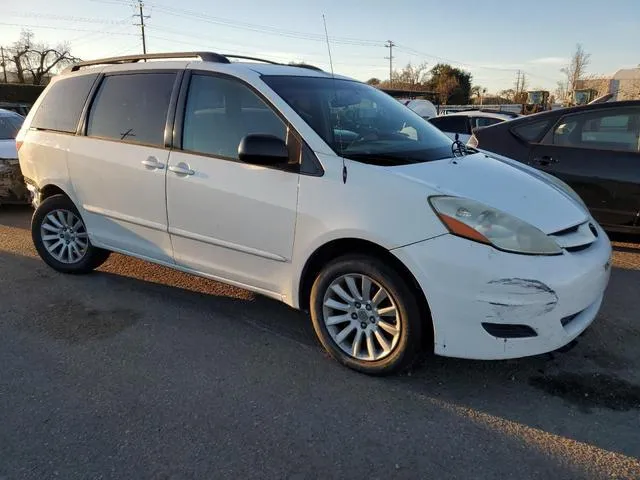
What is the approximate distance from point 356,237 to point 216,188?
1.11 m

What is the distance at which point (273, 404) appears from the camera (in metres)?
2.92

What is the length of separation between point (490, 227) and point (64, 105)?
3921mm

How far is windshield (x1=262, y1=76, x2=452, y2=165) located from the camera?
3.35m

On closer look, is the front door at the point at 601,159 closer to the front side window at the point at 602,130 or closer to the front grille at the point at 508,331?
the front side window at the point at 602,130

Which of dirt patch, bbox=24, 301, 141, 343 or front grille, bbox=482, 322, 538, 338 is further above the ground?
front grille, bbox=482, 322, 538, 338

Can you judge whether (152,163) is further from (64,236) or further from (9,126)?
(9,126)

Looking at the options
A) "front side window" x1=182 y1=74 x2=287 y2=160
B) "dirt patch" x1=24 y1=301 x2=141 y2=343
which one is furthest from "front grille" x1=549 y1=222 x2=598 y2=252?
"dirt patch" x1=24 y1=301 x2=141 y2=343

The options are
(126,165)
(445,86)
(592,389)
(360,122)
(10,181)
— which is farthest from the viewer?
(445,86)

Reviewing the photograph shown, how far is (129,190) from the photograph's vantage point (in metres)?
4.14

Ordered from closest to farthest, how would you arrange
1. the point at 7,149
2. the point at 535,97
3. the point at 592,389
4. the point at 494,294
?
the point at 494,294 → the point at 592,389 → the point at 7,149 → the point at 535,97

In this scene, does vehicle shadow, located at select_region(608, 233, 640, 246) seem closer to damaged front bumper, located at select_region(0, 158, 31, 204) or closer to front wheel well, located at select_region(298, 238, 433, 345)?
front wheel well, located at select_region(298, 238, 433, 345)

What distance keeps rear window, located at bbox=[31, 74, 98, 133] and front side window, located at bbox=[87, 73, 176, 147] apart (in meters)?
0.21

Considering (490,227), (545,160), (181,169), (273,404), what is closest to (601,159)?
(545,160)

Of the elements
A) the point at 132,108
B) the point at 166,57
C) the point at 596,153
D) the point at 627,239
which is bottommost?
the point at 627,239
